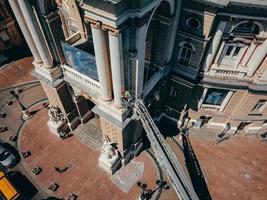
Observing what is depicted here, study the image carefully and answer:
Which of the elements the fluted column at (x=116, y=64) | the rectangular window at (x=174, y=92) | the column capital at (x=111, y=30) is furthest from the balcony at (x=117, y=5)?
the rectangular window at (x=174, y=92)

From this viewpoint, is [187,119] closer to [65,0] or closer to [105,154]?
[105,154]

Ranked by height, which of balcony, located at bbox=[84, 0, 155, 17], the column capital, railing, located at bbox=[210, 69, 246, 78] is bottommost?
railing, located at bbox=[210, 69, 246, 78]

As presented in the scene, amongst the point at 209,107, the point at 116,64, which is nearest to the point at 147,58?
the point at 116,64

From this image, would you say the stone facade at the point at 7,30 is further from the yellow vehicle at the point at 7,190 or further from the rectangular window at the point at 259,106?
the rectangular window at the point at 259,106

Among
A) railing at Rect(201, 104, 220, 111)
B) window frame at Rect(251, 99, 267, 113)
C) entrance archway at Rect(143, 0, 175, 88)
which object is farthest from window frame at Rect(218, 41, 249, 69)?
railing at Rect(201, 104, 220, 111)

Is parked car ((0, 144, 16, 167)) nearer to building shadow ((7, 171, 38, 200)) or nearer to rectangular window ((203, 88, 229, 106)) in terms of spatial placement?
building shadow ((7, 171, 38, 200))

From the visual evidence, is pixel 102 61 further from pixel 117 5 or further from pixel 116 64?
pixel 117 5

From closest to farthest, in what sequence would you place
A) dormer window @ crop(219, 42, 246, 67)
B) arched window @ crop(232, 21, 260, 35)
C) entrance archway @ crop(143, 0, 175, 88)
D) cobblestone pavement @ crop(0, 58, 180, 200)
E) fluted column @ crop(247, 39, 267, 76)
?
entrance archway @ crop(143, 0, 175, 88) → arched window @ crop(232, 21, 260, 35) → fluted column @ crop(247, 39, 267, 76) → dormer window @ crop(219, 42, 246, 67) → cobblestone pavement @ crop(0, 58, 180, 200)
